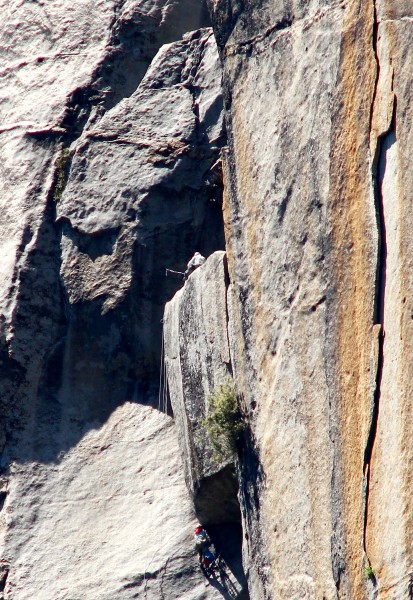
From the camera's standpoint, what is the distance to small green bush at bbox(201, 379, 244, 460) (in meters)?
15.8

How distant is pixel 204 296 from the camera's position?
17234 mm

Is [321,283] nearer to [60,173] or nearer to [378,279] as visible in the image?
[378,279]

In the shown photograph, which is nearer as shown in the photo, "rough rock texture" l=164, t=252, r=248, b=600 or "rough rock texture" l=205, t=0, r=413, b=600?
"rough rock texture" l=205, t=0, r=413, b=600

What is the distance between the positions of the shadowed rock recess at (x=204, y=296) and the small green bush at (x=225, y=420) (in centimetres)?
24

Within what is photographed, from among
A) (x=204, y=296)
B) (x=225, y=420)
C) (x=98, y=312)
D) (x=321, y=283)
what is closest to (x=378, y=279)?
(x=321, y=283)

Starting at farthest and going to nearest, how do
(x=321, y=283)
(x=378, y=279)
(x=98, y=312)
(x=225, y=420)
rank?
(x=98, y=312) → (x=225, y=420) → (x=321, y=283) → (x=378, y=279)

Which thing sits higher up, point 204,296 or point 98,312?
point 98,312

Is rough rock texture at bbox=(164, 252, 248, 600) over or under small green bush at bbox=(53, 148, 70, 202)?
under

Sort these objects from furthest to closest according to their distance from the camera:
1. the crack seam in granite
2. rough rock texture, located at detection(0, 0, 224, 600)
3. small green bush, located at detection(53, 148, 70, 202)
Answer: small green bush, located at detection(53, 148, 70, 202)
rough rock texture, located at detection(0, 0, 224, 600)
the crack seam in granite

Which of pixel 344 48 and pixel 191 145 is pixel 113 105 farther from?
pixel 344 48

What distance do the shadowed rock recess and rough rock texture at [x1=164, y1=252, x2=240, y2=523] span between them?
5 centimetres

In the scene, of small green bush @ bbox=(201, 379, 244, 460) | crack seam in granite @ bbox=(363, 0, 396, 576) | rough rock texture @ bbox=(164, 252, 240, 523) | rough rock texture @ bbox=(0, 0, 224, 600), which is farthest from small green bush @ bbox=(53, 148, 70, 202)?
crack seam in granite @ bbox=(363, 0, 396, 576)

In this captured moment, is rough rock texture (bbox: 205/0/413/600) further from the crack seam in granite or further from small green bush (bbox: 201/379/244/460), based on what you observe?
small green bush (bbox: 201/379/244/460)

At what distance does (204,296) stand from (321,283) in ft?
14.0
